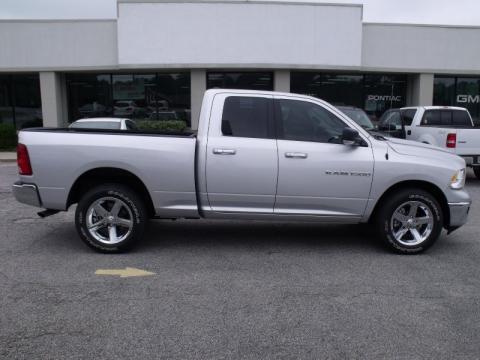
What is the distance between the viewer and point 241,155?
5648 mm

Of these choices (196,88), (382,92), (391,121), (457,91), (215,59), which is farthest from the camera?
(457,91)

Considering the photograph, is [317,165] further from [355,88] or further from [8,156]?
[355,88]

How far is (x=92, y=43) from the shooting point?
22.2 meters

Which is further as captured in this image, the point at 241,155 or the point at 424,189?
the point at 424,189

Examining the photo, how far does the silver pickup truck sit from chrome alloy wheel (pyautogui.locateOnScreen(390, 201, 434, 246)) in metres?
0.01

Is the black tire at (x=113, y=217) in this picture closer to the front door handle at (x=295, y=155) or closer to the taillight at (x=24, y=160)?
the taillight at (x=24, y=160)

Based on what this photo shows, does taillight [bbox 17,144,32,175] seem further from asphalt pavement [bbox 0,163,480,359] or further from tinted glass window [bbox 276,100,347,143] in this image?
tinted glass window [bbox 276,100,347,143]

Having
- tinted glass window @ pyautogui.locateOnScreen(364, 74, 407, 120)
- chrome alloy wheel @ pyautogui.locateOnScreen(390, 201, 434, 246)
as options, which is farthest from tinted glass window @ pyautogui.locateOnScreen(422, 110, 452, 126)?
tinted glass window @ pyautogui.locateOnScreen(364, 74, 407, 120)

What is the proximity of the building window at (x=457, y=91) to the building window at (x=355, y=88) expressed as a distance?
1624mm

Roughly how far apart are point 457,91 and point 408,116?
13.5 m

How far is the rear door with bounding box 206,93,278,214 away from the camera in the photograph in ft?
18.5

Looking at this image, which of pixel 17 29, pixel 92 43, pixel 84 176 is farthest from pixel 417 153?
pixel 17 29

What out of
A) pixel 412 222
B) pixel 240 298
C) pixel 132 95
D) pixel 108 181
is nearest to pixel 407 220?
pixel 412 222

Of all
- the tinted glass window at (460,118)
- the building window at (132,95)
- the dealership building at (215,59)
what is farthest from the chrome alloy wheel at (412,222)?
the building window at (132,95)
